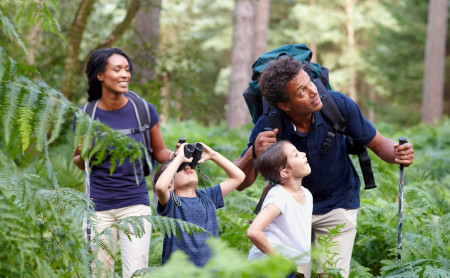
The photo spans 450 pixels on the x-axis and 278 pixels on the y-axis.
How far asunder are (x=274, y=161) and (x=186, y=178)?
1.92ft

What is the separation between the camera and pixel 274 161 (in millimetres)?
3566

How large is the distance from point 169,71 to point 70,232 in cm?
808

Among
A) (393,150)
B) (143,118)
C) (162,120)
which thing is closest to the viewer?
(393,150)

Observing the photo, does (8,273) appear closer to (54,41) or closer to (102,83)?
(102,83)

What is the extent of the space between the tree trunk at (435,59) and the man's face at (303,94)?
1766 centimetres

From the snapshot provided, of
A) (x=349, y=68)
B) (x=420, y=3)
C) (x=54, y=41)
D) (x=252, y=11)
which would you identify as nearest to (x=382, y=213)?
(x=54, y=41)

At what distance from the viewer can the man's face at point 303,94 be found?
12.0ft

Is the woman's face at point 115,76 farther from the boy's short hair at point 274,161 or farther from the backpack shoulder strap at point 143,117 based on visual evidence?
the boy's short hair at point 274,161

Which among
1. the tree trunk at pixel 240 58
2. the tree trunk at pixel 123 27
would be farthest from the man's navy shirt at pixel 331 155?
the tree trunk at pixel 240 58

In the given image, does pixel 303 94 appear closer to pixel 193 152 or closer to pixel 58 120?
pixel 193 152

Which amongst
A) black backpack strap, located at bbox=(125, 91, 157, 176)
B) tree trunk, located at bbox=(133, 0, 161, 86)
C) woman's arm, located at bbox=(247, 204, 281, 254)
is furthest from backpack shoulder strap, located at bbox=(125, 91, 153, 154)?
tree trunk, located at bbox=(133, 0, 161, 86)

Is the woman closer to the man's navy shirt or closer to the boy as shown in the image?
the boy

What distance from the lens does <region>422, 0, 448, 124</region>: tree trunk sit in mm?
19984

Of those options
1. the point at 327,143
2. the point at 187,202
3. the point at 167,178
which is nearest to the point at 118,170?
the point at 187,202
